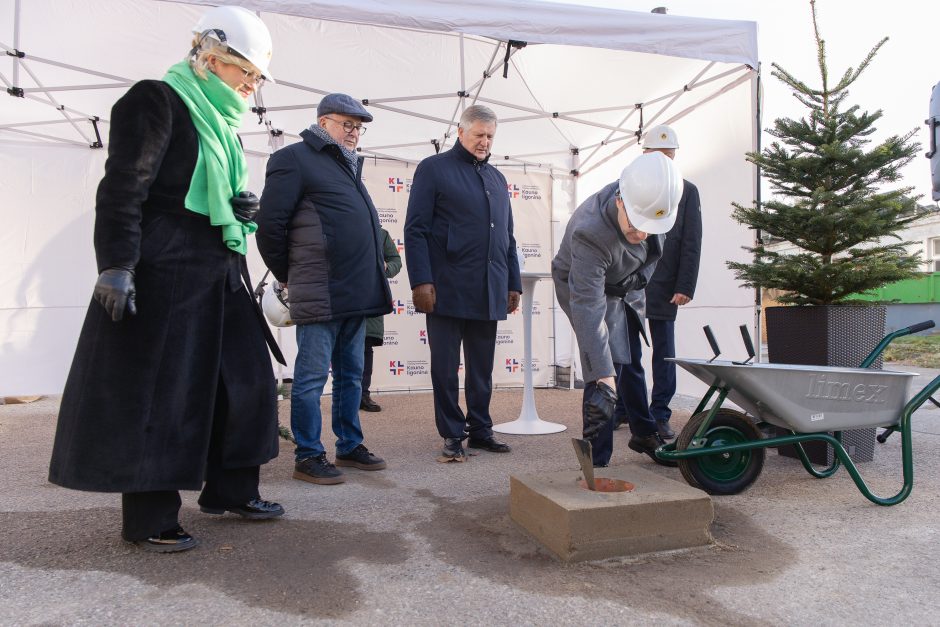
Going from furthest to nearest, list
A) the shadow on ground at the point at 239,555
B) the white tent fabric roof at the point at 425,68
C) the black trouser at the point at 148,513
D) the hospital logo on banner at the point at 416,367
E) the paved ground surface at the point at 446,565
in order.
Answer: the hospital logo on banner at the point at 416,367 → the white tent fabric roof at the point at 425,68 → the black trouser at the point at 148,513 → the shadow on ground at the point at 239,555 → the paved ground surface at the point at 446,565

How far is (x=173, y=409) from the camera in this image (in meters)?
2.25

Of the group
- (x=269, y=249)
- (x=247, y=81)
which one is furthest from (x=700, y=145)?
(x=247, y=81)

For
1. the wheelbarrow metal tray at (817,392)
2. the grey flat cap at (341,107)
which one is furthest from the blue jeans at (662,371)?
the grey flat cap at (341,107)

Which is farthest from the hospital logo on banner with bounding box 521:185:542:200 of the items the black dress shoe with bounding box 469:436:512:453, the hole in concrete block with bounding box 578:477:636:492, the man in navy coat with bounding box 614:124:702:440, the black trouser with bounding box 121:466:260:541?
the black trouser with bounding box 121:466:260:541

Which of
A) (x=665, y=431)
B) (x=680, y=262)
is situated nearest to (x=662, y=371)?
(x=665, y=431)

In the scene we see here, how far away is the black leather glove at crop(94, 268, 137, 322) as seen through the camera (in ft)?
6.72

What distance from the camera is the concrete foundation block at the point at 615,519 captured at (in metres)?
2.22

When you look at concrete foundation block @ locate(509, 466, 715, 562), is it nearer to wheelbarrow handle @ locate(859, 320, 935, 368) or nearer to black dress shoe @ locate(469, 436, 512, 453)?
wheelbarrow handle @ locate(859, 320, 935, 368)

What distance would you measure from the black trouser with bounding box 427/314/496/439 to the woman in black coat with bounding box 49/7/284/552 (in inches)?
59.2

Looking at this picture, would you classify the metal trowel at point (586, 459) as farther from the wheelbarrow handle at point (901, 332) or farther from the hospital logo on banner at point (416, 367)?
the hospital logo on banner at point (416, 367)

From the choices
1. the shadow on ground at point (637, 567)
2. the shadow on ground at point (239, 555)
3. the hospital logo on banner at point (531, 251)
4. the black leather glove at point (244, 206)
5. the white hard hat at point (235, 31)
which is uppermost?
the white hard hat at point (235, 31)

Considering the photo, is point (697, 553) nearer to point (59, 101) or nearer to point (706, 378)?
point (706, 378)

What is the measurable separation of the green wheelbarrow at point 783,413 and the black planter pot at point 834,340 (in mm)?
517

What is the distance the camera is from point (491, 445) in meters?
4.20
